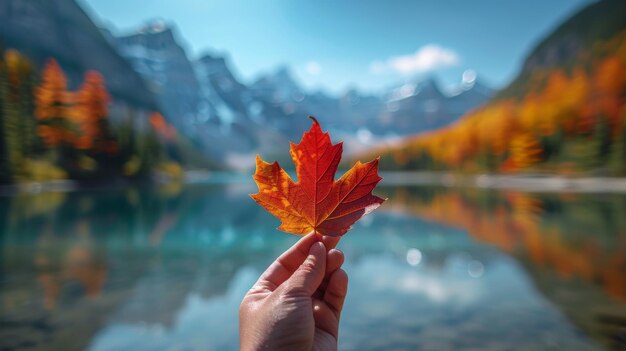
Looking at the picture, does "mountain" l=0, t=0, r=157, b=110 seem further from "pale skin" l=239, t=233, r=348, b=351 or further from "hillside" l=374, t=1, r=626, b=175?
"pale skin" l=239, t=233, r=348, b=351

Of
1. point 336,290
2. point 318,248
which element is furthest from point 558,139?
point 318,248

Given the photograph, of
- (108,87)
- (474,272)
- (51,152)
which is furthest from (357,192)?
(108,87)

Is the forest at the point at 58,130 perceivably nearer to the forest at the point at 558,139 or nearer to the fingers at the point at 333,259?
the forest at the point at 558,139

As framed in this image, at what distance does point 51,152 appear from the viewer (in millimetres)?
44656

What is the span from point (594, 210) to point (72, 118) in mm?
62285

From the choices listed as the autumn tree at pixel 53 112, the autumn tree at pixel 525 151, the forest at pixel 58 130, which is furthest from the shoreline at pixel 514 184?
the autumn tree at pixel 53 112

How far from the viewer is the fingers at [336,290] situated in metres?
2.00

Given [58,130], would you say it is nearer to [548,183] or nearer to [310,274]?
[310,274]

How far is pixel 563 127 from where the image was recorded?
6006 cm

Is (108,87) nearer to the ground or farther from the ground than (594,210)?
farther from the ground

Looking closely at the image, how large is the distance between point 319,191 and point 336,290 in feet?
2.35

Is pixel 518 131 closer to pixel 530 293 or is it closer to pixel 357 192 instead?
pixel 530 293

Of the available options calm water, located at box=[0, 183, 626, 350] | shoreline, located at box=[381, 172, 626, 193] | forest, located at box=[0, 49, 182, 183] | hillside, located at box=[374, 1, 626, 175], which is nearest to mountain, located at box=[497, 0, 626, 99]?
hillside, located at box=[374, 1, 626, 175]

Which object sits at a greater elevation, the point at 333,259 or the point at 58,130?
the point at 58,130
